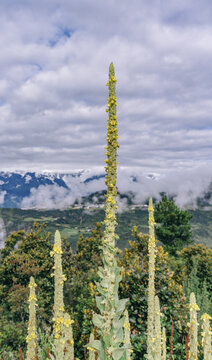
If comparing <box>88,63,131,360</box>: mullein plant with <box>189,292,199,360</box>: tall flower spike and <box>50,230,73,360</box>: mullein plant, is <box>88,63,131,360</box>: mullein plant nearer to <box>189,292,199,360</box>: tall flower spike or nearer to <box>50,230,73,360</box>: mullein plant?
<box>50,230,73,360</box>: mullein plant

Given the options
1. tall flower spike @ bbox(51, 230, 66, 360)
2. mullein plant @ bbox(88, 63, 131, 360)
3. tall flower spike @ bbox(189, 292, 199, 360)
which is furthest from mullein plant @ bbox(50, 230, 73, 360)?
tall flower spike @ bbox(189, 292, 199, 360)

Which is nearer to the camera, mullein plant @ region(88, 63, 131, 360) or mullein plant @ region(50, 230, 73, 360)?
mullein plant @ region(88, 63, 131, 360)

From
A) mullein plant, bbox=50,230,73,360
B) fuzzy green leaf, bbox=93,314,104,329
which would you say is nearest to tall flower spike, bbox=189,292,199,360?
fuzzy green leaf, bbox=93,314,104,329

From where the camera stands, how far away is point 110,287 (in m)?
2.20

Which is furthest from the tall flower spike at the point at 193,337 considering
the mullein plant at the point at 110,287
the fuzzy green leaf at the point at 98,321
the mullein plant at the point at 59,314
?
the mullein plant at the point at 59,314

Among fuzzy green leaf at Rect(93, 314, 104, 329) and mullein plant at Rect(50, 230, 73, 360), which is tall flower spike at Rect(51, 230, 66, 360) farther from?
fuzzy green leaf at Rect(93, 314, 104, 329)

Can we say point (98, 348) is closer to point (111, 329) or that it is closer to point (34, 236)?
point (111, 329)

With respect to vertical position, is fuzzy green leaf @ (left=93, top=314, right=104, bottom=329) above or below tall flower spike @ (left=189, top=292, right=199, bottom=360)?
above

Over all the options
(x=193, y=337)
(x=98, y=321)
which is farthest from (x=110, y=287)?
(x=193, y=337)

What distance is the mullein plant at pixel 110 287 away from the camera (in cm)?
216

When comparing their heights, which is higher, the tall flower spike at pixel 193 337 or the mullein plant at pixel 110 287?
the mullein plant at pixel 110 287

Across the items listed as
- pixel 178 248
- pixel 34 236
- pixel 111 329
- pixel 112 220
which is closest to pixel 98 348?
pixel 111 329

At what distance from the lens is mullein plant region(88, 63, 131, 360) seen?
7.10ft

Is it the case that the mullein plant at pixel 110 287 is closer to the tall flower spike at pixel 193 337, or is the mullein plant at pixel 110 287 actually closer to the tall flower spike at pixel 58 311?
the tall flower spike at pixel 58 311
